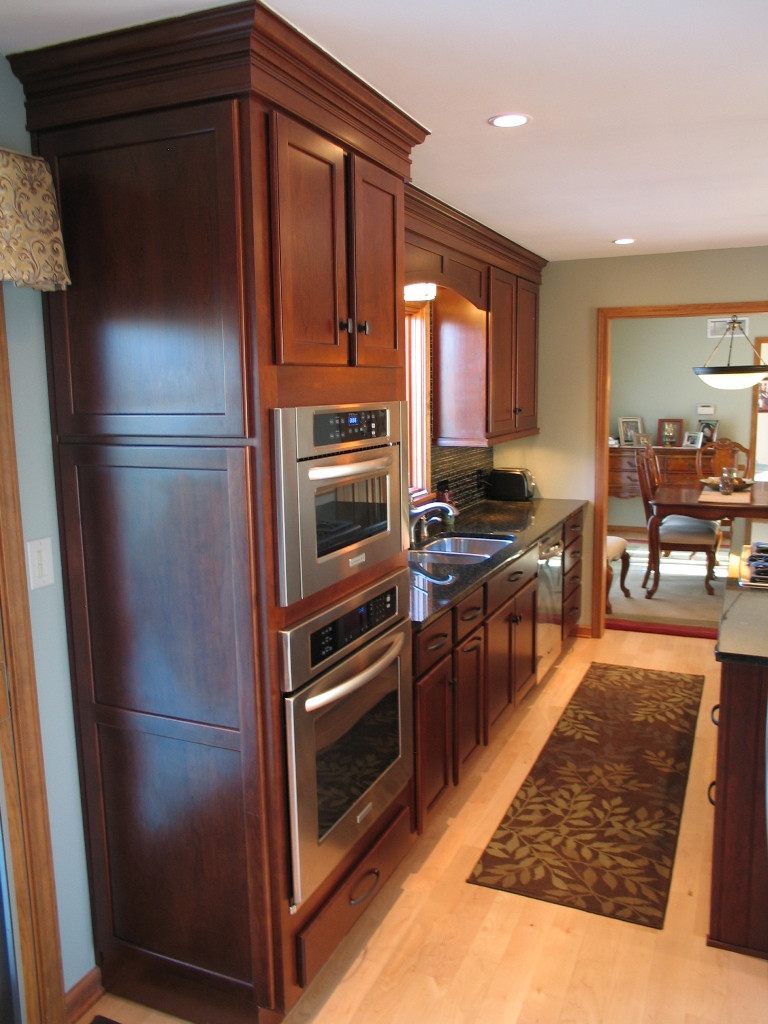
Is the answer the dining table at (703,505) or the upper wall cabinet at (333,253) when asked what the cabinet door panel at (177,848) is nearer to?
the upper wall cabinet at (333,253)

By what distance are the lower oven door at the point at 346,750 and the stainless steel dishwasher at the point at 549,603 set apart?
169 centimetres

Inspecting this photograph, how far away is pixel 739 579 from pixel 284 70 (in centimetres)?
238

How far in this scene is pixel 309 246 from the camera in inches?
74.8

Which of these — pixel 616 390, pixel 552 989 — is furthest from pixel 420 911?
pixel 616 390

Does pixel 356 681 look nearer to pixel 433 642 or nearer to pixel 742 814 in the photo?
pixel 433 642

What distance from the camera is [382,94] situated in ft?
6.86

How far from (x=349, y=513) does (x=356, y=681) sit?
17.2 inches

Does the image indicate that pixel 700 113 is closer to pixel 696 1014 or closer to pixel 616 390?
pixel 696 1014

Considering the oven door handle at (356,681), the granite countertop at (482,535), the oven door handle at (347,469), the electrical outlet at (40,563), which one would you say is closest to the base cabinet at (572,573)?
the granite countertop at (482,535)

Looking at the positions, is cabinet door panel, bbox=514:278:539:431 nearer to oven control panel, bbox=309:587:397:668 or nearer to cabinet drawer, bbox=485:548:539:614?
cabinet drawer, bbox=485:548:539:614

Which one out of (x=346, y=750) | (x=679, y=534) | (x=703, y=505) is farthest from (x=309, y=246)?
(x=679, y=534)

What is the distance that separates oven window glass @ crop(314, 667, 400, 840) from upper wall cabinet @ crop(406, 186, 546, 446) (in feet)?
6.02

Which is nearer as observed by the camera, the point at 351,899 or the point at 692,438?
the point at 351,899

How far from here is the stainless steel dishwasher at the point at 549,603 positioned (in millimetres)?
4090
